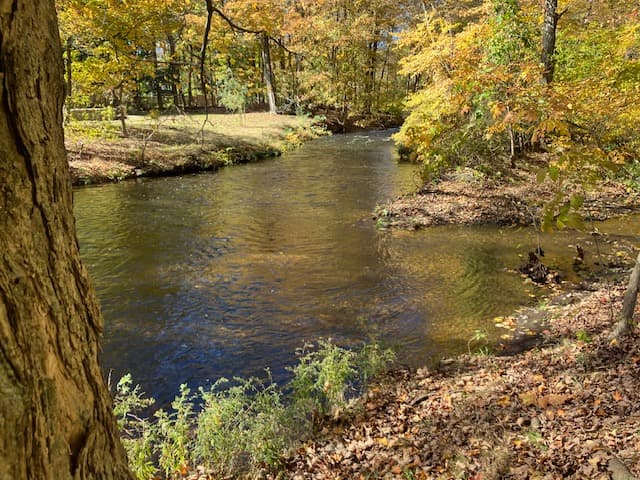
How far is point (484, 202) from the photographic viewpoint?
41.8ft

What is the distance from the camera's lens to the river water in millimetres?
6324

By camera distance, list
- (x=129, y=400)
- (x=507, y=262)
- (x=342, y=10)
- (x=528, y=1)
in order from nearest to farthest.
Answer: (x=129, y=400), (x=507, y=262), (x=528, y=1), (x=342, y=10)

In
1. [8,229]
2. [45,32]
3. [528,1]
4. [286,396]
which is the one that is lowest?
[286,396]

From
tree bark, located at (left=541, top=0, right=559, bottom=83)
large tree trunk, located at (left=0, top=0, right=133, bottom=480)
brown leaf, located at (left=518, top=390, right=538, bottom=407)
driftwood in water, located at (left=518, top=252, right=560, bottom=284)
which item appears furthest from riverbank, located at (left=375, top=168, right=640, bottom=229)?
large tree trunk, located at (left=0, top=0, right=133, bottom=480)

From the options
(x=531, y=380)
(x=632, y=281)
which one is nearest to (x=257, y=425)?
(x=531, y=380)

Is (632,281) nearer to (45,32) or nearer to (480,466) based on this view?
(480,466)

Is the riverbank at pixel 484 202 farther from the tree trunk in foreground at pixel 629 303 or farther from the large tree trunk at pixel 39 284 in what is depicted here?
the large tree trunk at pixel 39 284

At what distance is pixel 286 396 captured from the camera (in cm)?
512

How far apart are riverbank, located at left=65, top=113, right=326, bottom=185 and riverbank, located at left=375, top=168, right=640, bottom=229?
3939 millimetres

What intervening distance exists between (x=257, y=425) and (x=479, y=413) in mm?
1928

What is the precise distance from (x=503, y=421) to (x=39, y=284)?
144 inches

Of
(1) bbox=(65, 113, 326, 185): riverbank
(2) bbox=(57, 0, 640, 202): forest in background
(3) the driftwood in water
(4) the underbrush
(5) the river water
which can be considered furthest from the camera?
(1) bbox=(65, 113, 326, 185): riverbank

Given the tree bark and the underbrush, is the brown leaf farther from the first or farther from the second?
the tree bark

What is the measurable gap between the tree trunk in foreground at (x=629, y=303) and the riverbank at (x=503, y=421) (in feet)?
0.38
